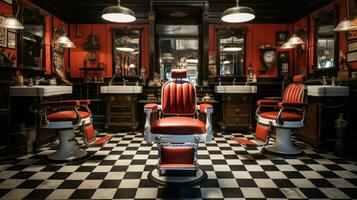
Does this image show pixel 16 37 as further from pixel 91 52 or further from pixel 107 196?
pixel 107 196

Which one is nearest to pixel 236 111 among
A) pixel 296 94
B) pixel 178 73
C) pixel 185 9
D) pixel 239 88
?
pixel 239 88

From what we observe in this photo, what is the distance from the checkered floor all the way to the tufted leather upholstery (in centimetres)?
76

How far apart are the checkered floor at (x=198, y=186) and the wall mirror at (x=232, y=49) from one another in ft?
9.03

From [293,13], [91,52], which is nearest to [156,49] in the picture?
[91,52]

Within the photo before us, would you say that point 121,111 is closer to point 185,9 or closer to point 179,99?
point 179,99

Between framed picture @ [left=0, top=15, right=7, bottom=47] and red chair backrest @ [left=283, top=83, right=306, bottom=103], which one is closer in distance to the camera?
red chair backrest @ [left=283, top=83, right=306, bottom=103]

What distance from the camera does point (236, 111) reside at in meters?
5.59

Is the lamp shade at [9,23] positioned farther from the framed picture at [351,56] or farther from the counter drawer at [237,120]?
the framed picture at [351,56]

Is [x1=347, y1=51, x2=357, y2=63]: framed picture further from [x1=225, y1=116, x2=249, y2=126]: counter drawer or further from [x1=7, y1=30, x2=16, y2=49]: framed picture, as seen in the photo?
[x1=7, y1=30, x2=16, y2=49]: framed picture

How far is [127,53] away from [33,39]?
2.11 metres

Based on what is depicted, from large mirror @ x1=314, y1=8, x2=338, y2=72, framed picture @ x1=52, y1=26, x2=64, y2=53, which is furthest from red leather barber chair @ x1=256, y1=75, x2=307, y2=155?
framed picture @ x1=52, y1=26, x2=64, y2=53

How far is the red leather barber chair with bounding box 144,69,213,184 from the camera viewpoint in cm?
262

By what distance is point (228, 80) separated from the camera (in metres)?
6.40

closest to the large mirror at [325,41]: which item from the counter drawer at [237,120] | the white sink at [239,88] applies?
the white sink at [239,88]
